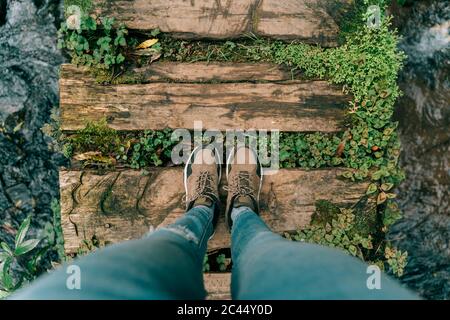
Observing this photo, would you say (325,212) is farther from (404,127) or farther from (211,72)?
(211,72)

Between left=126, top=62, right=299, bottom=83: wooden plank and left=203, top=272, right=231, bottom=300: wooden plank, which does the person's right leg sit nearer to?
left=203, top=272, right=231, bottom=300: wooden plank

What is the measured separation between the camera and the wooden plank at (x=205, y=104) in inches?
132

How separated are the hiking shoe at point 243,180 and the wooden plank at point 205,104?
0.26m

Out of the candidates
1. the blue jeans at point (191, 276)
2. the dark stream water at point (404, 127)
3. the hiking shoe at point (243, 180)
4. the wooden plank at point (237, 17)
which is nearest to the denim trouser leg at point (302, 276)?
the blue jeans at point (191, 276)

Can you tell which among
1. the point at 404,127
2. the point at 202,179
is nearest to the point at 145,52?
the point at 202,179

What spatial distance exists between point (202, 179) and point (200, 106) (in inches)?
25.0

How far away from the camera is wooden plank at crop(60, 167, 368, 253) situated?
340cm

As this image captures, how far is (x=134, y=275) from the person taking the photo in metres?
1.68

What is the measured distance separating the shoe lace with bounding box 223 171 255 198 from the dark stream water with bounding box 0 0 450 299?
167 centimetres

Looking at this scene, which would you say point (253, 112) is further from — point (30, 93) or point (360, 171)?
point (30, 93)

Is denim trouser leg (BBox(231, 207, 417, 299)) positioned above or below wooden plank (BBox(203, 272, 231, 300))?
above

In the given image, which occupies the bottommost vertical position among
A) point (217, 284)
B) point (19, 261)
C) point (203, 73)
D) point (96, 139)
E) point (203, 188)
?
point (19, 261)

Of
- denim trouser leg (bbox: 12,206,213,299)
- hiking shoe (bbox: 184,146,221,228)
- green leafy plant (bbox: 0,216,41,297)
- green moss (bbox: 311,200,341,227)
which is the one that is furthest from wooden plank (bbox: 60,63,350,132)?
denim trouser leg (bbox: 12,206,213,299)
